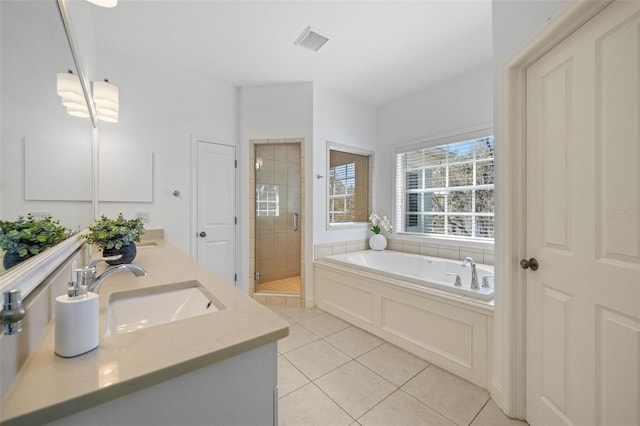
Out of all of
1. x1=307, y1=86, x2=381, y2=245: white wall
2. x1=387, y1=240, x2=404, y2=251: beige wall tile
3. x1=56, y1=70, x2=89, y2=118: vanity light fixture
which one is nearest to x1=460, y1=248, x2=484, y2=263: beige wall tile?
x1=387, y1=240, x2=404, y2=251: beige wall tile

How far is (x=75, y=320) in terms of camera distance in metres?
0.56

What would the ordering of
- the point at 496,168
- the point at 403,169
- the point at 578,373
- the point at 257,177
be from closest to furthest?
the point at 578,373 < the point at 496,168 < the point at 257,177 < the point at 403,169

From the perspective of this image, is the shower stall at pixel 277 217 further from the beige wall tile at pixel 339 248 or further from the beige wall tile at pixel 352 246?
the beige wall tile at pixel 352 246

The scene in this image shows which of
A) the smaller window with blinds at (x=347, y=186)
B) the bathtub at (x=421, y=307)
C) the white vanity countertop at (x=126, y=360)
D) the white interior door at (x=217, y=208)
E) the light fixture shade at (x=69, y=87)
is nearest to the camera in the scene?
the white vanity countertop at (x=126, y=360)

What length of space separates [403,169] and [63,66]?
11.1 ft

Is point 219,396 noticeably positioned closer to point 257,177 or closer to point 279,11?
point 279,11

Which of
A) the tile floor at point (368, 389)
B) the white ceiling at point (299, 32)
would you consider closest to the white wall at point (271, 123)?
the white ceiling at point (299, 32)

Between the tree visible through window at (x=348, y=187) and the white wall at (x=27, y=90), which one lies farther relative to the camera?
the tree visible through window at (x=348, y=187)

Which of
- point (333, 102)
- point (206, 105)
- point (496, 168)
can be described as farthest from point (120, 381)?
point (333, 102)

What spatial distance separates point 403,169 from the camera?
3.58m

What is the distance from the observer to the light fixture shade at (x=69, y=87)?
3.07ft

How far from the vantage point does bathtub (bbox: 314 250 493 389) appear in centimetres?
171

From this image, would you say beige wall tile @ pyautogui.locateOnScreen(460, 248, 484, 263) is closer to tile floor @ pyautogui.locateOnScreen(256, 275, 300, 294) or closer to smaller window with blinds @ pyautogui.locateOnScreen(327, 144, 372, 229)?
smaller window with blinds @ pyautogui.locateOnScreen(327, 144, 372, 229)

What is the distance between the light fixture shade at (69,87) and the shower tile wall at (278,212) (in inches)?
80.7
